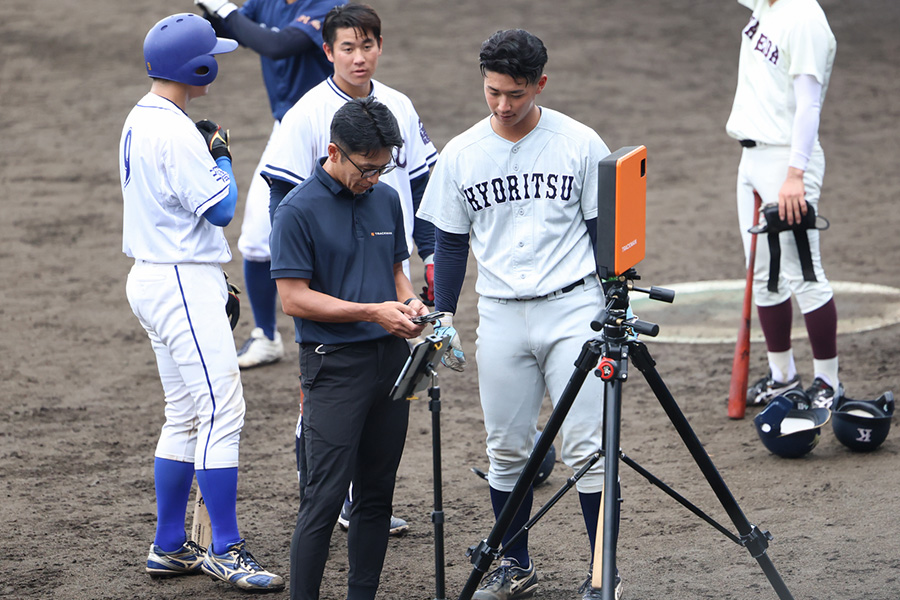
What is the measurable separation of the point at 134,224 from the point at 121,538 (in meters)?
1.41

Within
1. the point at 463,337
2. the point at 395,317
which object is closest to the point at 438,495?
the point at 395,317

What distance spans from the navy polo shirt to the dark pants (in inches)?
2.7

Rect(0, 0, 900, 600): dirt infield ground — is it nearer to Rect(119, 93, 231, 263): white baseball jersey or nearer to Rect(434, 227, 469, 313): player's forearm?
Rect(434, 227, 469, 313): player's forearm

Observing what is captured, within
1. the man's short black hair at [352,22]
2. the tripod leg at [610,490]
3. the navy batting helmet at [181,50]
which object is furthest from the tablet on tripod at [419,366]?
the man's short black hair at [352,22]

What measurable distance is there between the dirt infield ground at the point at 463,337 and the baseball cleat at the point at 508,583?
0.12 meters

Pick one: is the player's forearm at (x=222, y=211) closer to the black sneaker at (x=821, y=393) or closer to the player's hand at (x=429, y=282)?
the player's hand at (x=429, y=282)

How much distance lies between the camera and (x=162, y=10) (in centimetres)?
1552

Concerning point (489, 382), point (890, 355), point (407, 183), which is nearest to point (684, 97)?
point (890, 355)

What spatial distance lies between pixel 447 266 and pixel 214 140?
1042 mm

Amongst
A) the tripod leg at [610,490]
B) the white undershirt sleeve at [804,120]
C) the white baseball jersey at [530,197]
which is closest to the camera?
the tripod leg at [610,490]

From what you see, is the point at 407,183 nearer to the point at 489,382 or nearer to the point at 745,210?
the point at 489,382

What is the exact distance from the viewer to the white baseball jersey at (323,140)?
4.38 metres

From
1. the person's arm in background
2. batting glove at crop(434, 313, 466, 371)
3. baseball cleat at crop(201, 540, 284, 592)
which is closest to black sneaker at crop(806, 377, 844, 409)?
batting glove at crop(434, 313, 466, 371)

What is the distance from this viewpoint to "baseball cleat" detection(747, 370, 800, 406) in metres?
5.95
